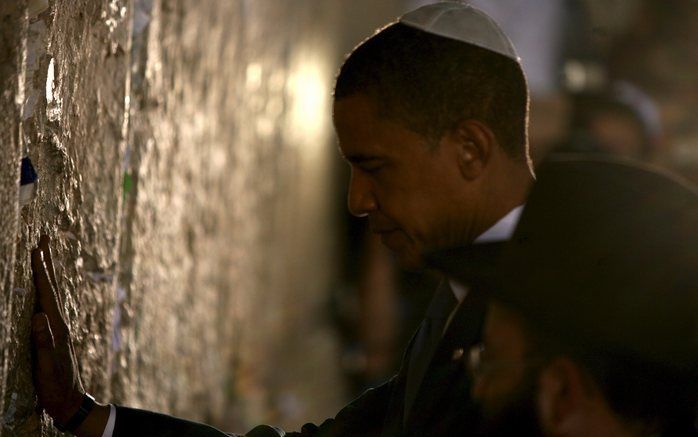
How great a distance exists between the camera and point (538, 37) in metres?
10.1

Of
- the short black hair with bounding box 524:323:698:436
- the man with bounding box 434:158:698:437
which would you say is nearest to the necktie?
the man with bounding box 434:158:698:437

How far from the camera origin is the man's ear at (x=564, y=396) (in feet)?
5.60

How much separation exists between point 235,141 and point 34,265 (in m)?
3.58

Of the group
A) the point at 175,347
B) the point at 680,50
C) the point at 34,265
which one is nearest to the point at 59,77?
the point at 34,265

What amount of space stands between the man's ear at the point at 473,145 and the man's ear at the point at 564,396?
774 mm

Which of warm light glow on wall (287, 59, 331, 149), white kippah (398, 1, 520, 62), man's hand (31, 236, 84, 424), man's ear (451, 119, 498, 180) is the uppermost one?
white kippah (398, 1, 520, 62)

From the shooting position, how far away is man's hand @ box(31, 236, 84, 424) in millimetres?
2361

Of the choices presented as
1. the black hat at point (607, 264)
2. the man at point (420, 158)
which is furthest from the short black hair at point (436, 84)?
the black hat at point (607, 264)

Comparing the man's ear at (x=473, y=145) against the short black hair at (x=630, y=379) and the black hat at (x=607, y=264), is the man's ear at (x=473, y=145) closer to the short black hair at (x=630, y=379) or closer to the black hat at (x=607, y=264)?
the black hat at (x=607, y=264)

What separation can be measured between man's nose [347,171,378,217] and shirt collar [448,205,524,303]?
0.80 feet

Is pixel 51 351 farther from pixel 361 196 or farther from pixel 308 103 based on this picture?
pixel 308 103

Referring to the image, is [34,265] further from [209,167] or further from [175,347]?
[209,167]

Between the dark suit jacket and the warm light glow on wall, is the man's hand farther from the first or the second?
the warm light glow on wall

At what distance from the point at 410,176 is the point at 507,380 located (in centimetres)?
77
